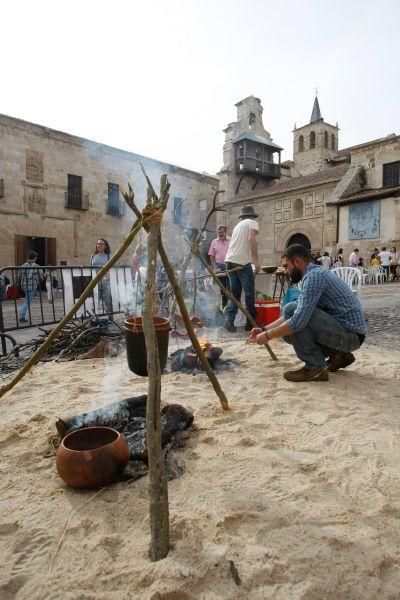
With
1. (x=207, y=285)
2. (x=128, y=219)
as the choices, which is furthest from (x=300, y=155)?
(x=207, y=285)

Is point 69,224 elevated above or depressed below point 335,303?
above

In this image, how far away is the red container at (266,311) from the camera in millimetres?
5875

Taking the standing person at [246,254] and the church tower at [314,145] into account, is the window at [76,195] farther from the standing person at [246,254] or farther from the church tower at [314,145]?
the church tower at [314,145]

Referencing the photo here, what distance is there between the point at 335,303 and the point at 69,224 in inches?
719

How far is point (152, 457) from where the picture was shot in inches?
60.2

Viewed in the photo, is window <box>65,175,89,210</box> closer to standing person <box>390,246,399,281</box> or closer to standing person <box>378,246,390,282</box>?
standing person <box>378,246,390,282</box>

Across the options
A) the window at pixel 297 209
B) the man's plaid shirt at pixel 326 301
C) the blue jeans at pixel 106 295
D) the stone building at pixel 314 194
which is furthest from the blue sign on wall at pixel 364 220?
the man's plaid shirt at pixel 326 301

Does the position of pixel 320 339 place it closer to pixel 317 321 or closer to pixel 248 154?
pixel 317 321

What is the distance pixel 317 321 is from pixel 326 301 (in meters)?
0.23

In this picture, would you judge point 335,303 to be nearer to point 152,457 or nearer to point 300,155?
point 152,457

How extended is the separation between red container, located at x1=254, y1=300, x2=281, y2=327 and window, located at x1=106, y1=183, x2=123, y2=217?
54.3 feet

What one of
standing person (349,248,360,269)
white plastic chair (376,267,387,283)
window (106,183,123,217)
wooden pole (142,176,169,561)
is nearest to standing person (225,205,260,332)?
wooden pole (142,176,169,561)

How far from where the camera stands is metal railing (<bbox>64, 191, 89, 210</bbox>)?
1938 cm

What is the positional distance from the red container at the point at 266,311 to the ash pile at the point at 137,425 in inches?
140
